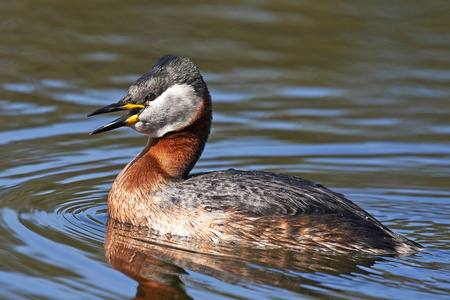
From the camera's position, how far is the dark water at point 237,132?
7.12m

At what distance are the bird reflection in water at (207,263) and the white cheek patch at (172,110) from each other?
3.87ft

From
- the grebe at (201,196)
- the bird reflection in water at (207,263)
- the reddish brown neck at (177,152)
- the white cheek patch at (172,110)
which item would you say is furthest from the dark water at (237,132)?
the white cheek patch at (172,110)

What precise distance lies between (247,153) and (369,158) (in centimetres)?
169

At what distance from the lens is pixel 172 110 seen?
8523 millimetres

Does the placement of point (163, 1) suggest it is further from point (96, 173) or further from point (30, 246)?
point (30, 246)

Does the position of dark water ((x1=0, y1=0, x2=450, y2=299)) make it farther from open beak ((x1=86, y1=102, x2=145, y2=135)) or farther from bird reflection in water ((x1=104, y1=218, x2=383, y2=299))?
open beak ((x1=86, y1=102, x2=145, y2=135))

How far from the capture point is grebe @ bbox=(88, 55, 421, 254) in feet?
25.8

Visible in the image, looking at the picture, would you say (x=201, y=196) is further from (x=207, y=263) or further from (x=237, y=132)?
(x=237, y=132)

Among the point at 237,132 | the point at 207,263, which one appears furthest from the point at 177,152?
the point at 237,132

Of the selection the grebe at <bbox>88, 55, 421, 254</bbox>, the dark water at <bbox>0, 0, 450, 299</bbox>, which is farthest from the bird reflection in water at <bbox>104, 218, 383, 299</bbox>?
the grebe at <bbox>88, 55, 421, 254</bbox>

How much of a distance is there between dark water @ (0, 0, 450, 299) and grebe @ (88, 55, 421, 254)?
0.64 feet

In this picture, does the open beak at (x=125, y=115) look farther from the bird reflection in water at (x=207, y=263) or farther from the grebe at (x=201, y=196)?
the bird reflection in water at (x=207, y=263)

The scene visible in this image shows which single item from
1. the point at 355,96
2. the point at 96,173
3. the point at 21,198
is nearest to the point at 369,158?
the point at 355,96

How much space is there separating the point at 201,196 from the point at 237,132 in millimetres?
3960
